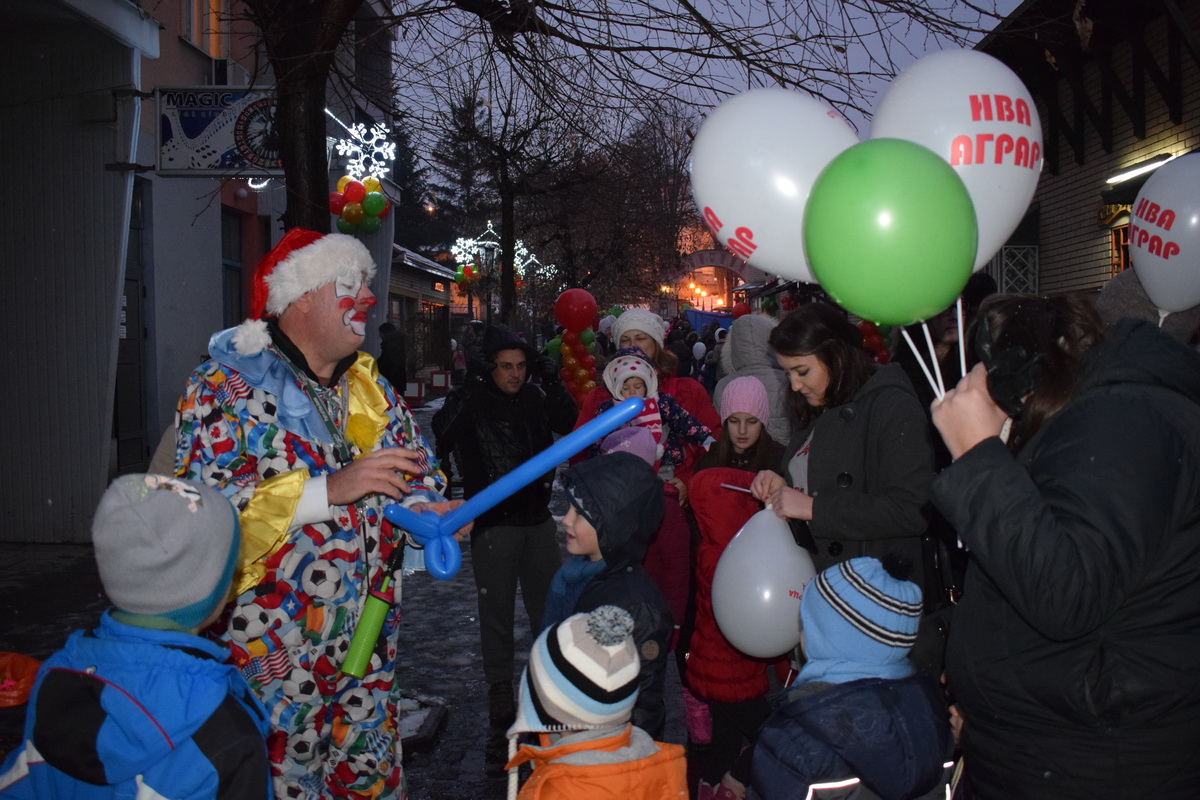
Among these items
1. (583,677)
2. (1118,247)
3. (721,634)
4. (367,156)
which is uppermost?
(367,156)

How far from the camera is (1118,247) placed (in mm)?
11664

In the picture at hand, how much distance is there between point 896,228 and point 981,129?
686 mm

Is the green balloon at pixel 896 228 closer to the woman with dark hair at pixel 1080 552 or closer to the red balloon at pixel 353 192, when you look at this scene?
the woman with dark hair at pixel 1080 552

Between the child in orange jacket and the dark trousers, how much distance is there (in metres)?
2.49

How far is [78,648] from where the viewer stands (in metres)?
1.76

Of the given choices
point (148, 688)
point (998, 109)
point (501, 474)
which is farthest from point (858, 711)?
point (501, 474)

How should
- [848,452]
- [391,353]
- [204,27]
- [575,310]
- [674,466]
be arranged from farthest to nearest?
[391,353]
[204,27]
[575,310]
[674,466]
[848,452]

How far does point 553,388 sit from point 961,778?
351 cm

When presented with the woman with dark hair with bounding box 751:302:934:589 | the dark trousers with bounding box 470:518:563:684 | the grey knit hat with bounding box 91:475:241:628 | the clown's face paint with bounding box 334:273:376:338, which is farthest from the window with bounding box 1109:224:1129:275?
the grey knit hat with bounding box 91:475:241:628

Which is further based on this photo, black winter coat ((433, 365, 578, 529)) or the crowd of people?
black winter coat ((433, 365, 578, 529))

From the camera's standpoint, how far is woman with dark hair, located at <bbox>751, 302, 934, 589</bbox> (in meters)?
2.94

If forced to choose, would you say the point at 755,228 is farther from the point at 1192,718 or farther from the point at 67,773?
the point at 67,773

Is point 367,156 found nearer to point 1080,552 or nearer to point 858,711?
point 858,711

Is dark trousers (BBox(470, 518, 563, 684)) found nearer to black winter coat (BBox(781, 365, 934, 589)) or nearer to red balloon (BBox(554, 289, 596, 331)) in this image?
black winter coat (BBox(781, 365, 934, 589))
